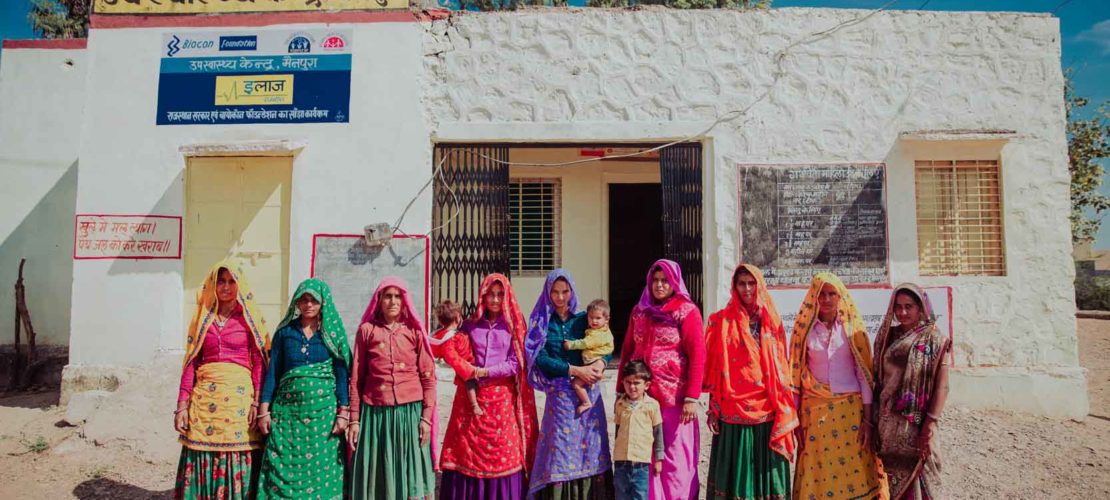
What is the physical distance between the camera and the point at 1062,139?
5.51 m

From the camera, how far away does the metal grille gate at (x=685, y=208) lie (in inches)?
224

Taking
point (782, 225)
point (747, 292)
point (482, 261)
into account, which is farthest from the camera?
point (482, 261)

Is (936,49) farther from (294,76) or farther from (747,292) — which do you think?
(294,76)

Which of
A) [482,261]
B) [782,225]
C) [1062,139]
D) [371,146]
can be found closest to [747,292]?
[782,225]

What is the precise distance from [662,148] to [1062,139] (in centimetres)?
352

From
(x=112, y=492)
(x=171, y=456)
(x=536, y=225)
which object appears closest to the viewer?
(x=112, y=492)

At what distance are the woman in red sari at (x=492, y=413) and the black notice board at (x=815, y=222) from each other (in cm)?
300

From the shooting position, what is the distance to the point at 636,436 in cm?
283

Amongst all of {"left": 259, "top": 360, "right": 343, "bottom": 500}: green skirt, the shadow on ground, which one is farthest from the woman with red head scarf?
the shadow on ground

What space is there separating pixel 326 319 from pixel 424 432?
738mm

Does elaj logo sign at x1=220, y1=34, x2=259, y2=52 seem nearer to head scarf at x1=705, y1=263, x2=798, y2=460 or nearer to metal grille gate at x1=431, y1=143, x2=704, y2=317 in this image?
metal grille gate at x1=431, y1=143, x2=704, y2=317

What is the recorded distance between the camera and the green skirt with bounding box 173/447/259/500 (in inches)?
118

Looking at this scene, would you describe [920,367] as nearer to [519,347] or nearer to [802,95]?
[519,347]

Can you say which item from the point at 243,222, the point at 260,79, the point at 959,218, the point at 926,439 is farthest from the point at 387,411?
the point at 959,218
